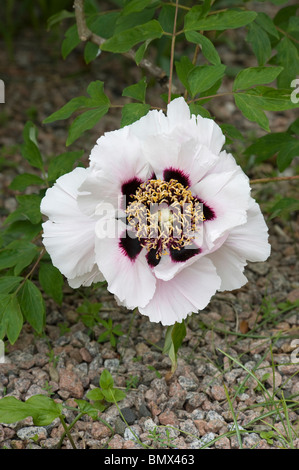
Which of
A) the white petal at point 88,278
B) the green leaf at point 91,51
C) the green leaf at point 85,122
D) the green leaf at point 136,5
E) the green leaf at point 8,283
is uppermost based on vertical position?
the green leaf at point 136,5

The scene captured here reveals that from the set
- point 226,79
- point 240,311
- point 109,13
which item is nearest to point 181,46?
point 226,79

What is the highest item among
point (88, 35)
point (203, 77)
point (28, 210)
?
point (88, 35)

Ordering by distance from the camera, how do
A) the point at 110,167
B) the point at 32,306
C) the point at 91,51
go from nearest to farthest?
1. the point at 110,167
2. the point at 32,306
3. the point at 91,51

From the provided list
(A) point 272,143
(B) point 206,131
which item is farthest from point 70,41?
(B) point 206,131

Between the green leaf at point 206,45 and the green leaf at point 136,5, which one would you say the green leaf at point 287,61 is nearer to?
the green leaf at point 206,45

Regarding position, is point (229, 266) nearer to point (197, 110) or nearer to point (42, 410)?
point (197, 110)

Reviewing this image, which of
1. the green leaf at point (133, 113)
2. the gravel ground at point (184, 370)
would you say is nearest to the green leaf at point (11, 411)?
the gravel ground at point (184, 370)

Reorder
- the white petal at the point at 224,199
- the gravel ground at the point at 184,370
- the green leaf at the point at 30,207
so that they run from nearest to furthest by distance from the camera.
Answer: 1. the white petal at the point at 224,199
2. the gravel ground at the point at 184,370
3. the green leaf at the point at 30,207

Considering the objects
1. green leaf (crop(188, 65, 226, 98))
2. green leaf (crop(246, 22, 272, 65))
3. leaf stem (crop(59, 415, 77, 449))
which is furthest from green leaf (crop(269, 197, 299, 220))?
leaf stem (crop(59, 415, 77, 449))
